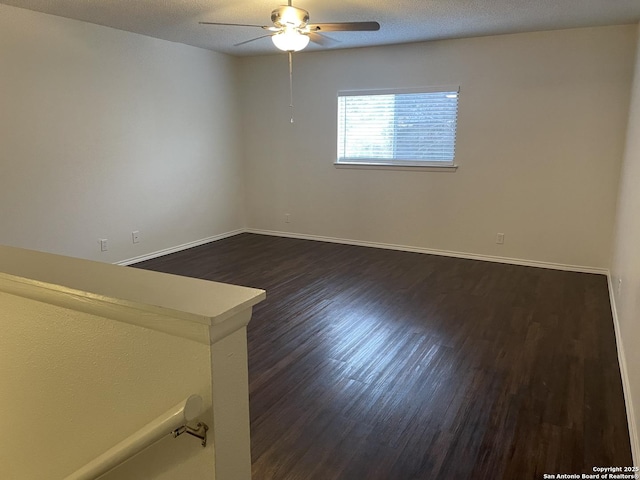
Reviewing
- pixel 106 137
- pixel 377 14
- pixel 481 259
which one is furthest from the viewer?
pixel 481 259

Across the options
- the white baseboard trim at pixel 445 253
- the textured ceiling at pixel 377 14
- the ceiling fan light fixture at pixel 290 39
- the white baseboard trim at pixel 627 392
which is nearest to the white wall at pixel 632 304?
the white baseboard trim at pixel 627 392

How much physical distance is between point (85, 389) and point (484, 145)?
190 inches

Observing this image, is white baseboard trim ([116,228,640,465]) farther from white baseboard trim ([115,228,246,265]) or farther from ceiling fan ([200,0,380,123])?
ceiling fan ([200,0,380,123])

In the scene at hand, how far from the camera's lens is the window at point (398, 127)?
17.4ft

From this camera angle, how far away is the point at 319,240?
20.7 feet

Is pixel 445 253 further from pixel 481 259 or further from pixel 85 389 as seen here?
pixel 85 389

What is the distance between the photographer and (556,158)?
4.82 m

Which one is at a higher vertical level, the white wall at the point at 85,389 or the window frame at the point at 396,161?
the window frame at the point at 396,161

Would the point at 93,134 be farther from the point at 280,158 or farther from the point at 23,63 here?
the point at 280,158

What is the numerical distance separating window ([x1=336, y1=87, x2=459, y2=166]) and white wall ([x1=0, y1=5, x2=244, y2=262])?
1680 mm

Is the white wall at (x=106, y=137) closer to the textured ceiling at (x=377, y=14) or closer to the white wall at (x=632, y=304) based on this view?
the textured ceiling at (x=377, y=14)

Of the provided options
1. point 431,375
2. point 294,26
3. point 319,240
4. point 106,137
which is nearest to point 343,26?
point 294,26

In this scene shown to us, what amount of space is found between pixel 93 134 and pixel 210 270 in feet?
5.80

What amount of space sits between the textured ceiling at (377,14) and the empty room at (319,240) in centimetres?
4
